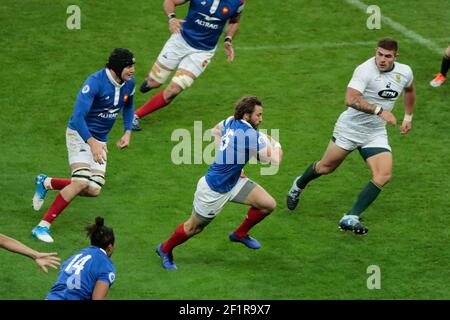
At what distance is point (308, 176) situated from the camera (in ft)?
49.4

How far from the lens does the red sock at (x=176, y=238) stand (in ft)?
44.0

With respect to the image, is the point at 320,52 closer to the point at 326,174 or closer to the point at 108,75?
the point at 326,174

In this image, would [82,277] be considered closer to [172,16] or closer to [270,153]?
[270,153]

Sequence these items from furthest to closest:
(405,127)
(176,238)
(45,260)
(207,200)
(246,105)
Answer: (405,127) → (176,238) → (207,200) → (246,105) → (45,260)

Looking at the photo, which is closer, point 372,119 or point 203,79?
point 372,119

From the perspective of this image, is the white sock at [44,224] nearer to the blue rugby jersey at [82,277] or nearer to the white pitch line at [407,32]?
the blue rugby jersey at [82,277]

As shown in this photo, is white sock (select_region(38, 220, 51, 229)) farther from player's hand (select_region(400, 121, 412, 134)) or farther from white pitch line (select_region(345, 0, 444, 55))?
Answer: white pitch line (select_region(345, 0, 444, 55))

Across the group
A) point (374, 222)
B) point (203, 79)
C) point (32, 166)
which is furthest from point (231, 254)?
point (203, 79)

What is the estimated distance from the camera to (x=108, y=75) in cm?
1416

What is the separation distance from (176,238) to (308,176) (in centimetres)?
237

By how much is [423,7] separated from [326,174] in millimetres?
7160

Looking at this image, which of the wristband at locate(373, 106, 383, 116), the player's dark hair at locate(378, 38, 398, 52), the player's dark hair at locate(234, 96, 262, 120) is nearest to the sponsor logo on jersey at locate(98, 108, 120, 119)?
the player's dark hair at locate(234, 96, 262, 120)

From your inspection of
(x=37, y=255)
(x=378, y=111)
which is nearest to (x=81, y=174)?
(x=37, y=255)

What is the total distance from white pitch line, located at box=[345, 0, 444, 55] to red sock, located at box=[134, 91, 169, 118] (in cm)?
517
